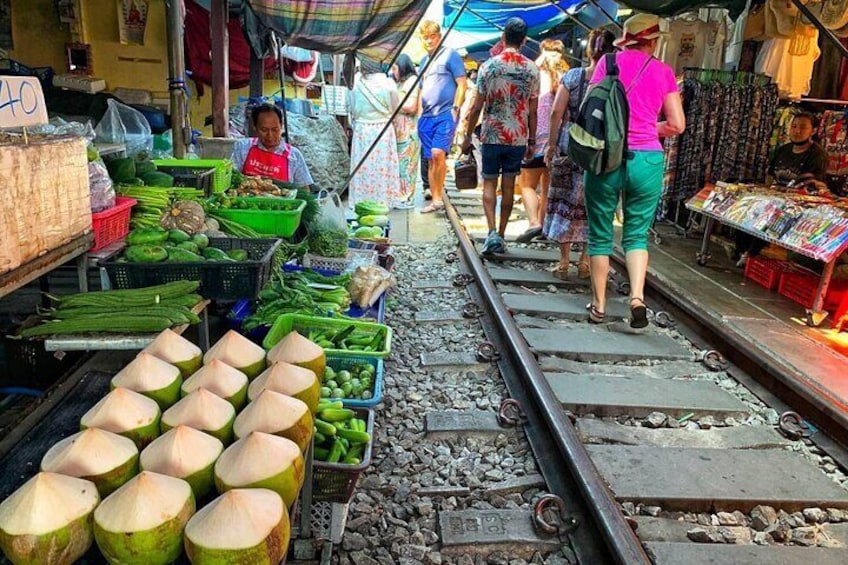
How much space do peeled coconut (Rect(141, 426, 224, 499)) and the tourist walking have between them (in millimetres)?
8652

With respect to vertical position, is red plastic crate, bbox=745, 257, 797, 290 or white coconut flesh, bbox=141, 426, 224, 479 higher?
white coconut flesh, bbox=141, 426, 224, 479

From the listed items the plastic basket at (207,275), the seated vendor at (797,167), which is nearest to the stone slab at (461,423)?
the plastic basket at (207,275)

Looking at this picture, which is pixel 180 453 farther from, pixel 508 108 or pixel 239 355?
pixel 508 108

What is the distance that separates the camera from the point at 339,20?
6.40 metres

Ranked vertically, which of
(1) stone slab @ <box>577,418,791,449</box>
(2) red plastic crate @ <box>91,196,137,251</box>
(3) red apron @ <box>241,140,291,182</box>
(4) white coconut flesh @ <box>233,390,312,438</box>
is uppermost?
(3) red apron @ <box>241,140,291,182</box>

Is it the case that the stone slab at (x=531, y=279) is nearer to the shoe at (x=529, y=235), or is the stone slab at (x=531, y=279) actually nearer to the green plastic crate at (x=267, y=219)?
the shoe at (x=529, y=235)

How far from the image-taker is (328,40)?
7012mm

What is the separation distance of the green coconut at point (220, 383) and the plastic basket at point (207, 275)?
1557 millimetres

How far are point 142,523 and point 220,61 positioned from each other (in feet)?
19.7

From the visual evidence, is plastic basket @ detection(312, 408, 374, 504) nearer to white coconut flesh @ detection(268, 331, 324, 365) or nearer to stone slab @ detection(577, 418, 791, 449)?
white coconut flesh @ detection(268, 331, 324, 365)

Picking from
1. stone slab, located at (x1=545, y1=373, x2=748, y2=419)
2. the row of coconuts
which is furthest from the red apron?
the row of coconuts

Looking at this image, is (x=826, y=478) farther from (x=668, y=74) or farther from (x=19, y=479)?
(x=19, y=479)

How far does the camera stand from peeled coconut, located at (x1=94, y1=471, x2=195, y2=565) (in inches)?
63.1

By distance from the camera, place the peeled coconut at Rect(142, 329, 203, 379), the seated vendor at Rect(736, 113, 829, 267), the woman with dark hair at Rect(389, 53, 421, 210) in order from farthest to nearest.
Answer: the woman with dark hair at Rect(389, 53, 421, 210), the seated vendor at Rect(736, 113, 829, 267), the peeled coconut at Rect(142, 329, 203, 379)
